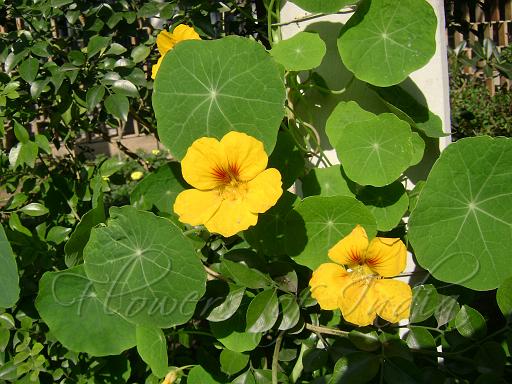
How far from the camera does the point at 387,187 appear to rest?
3.05 feet

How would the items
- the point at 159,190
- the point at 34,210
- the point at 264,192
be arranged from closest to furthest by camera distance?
the point at 264,192 → the point at 159,190 → the point at 34,210

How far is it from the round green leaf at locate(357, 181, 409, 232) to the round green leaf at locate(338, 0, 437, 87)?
7.1 inches

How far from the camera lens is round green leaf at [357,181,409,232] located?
909 mm

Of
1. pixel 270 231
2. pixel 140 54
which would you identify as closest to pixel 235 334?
pixel 270 231

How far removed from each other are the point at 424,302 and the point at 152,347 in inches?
18.5

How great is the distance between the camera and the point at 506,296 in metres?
0.81

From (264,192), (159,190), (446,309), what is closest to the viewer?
(264,192)

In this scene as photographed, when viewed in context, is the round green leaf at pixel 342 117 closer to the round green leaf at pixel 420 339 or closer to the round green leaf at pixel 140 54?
the round green leaf at pixel 420 339

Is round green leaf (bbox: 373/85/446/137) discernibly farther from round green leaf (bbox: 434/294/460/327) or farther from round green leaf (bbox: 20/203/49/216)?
round green leaf (bbox: 20/203/49/216)

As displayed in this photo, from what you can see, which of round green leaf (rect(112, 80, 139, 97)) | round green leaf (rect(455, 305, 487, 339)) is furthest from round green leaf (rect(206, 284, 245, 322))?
round green leaf (rect(112, 80, 139, 97))

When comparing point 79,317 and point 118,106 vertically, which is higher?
point 118,106

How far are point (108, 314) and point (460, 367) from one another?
1.96ft

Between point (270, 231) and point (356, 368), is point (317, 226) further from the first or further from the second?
point (356, 368)

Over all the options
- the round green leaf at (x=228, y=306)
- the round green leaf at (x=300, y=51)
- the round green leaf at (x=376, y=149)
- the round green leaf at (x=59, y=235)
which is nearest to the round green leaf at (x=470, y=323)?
the round green leaf at (x=376, y=149)
